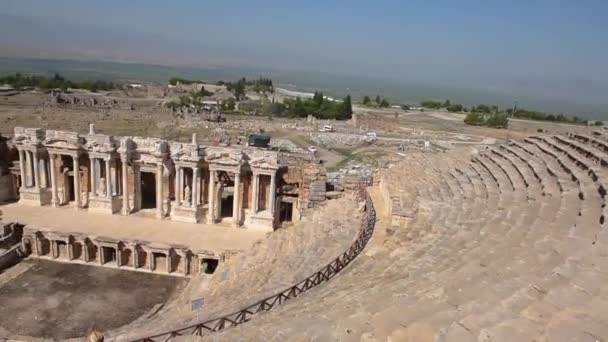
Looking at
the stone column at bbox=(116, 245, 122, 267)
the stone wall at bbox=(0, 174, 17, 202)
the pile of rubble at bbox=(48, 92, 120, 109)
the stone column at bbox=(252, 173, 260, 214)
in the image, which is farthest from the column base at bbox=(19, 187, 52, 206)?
the pile of rubble at bbox=(48, 92, 120, 109)

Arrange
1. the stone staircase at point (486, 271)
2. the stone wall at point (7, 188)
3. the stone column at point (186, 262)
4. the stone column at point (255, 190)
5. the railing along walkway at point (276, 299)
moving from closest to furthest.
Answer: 1. the stone staircase at point (486, 271)
2. the railing along walkway at point (276, 299)
3. the stone column at point (186, 262)
4. the stone column at point (255, 190)
5. the stone wall at point (7, 188)

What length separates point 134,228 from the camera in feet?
81.0

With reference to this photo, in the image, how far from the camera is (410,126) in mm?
68312

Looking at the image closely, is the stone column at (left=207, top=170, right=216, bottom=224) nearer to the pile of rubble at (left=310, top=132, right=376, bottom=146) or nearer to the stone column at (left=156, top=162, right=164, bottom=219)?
the stone column at (left=156, top=162, right=164, bottom=219)

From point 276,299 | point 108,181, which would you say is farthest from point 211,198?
point 276,299

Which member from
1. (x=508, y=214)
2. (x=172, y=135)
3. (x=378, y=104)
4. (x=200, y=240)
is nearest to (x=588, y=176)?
(x=508, y=214)

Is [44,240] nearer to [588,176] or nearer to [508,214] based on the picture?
[508,214]

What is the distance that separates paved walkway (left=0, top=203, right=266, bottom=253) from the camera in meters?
23.2

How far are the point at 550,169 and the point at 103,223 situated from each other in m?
21.5

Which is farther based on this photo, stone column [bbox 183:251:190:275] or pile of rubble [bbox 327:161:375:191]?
pile of rubble [bbox 327:161:375:191]

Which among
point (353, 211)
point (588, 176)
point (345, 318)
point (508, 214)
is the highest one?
point (588, 176)

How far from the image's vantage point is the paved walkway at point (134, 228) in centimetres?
2320

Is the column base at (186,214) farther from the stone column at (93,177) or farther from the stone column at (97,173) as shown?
the stone column at (93,177)

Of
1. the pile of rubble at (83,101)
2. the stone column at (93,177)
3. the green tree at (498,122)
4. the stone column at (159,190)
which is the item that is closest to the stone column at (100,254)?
the stone column at (159,190)
